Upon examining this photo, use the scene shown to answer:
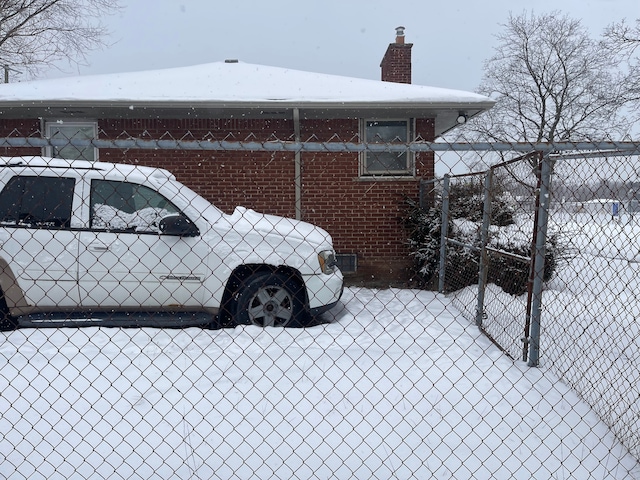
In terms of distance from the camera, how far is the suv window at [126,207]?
190 inches

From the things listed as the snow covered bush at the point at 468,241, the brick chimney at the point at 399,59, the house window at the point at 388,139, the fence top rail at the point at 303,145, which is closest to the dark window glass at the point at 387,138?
the house window at the point at 388,139

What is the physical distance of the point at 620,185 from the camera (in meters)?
3.43

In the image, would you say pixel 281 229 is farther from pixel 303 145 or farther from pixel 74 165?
pixel 303 145

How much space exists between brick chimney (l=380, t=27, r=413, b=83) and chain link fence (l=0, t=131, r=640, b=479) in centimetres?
529

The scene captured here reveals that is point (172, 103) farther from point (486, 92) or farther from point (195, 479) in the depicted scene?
point (486, 92)

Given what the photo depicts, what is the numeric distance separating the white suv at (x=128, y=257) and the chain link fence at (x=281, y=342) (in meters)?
0.02

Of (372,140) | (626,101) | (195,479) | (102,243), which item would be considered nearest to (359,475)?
(195,479)

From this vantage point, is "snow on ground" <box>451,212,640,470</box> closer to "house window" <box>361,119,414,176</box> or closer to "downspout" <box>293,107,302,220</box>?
"house window" <box>361,119,414,176</box>

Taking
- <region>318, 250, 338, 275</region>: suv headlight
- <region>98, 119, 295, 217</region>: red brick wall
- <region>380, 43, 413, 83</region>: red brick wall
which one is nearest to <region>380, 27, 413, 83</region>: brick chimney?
<region>380, 43, 413, 83</region>: red brick wall

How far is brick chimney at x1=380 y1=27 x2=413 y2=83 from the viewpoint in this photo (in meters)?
11.8

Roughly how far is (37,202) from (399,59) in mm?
9529

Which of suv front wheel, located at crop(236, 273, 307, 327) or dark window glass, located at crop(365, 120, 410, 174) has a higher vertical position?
dark window glass, located at crop(365, 120, 410, 174)

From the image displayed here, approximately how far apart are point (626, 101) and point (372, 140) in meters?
10.6

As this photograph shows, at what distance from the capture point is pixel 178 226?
480 centimetres
